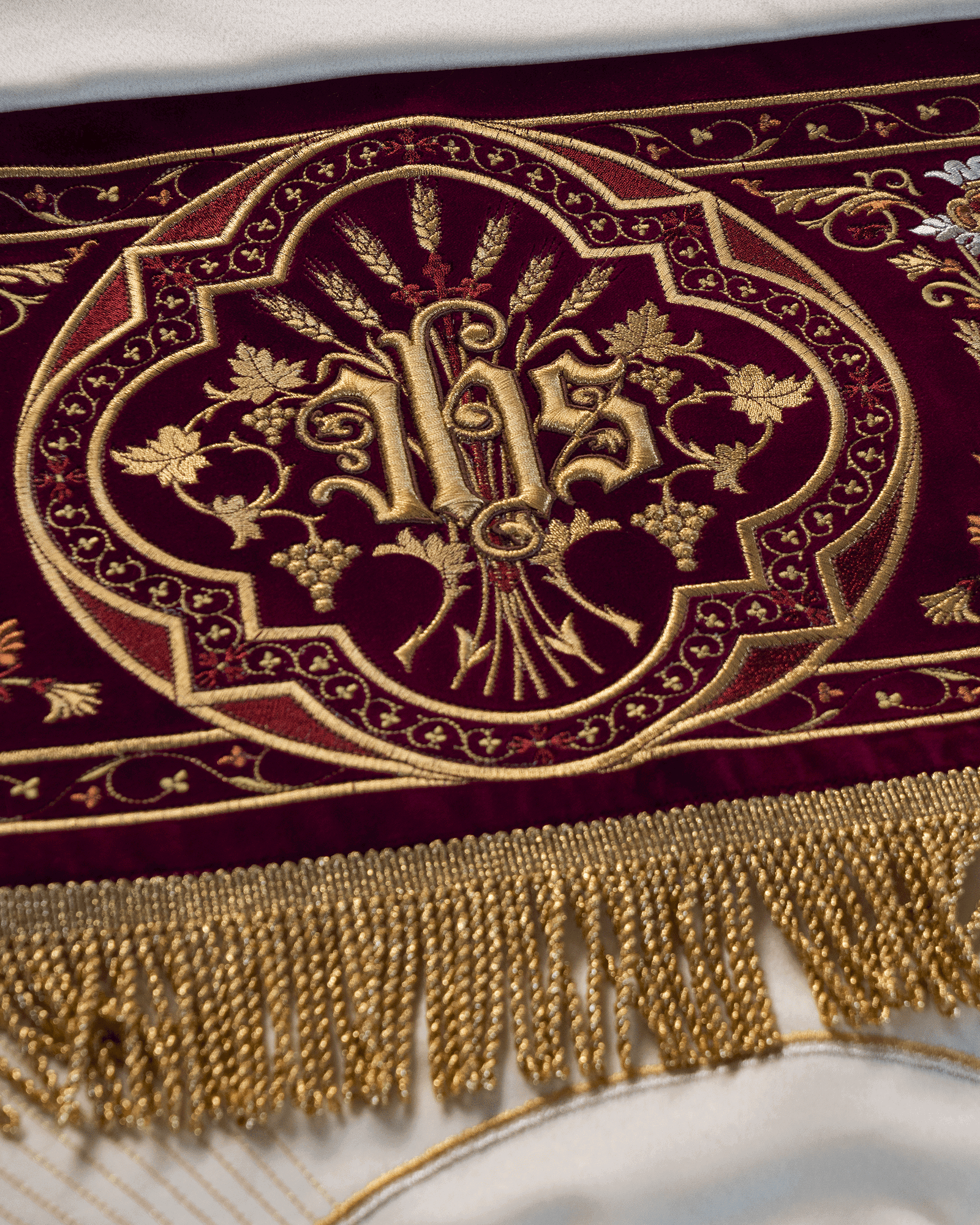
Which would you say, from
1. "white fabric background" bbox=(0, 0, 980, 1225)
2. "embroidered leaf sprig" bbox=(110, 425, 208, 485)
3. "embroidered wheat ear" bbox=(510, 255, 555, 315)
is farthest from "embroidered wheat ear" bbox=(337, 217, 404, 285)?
"white fabric background" bbox=(0, 0, 980, 1225)

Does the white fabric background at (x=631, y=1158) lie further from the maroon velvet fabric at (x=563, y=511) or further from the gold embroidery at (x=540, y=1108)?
the maroon velvet fabric at (x=563, y=511)

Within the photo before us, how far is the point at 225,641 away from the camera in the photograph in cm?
69

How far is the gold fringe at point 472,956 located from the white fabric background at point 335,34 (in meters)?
0.90

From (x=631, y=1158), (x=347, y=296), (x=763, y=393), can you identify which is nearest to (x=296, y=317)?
(x=347, y=296)

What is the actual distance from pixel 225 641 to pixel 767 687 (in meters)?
0.40

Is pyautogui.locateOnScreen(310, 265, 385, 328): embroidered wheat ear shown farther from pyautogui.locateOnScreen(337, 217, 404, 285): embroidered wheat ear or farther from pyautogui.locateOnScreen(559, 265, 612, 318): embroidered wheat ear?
pyautogui.locateOnScreen(559, 265, 612, 318): embroidered wheat ear

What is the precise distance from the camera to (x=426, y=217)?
3.02 feet

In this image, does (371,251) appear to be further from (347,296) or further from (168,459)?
(168,459)

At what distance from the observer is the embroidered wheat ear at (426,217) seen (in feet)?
2.97

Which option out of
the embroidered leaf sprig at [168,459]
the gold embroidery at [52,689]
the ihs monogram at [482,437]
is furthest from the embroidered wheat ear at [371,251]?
the gold embroidery at [52,689]

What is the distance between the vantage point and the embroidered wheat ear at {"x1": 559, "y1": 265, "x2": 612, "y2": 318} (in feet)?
2.82

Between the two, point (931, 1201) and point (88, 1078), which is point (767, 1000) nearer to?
point (931, 1201)

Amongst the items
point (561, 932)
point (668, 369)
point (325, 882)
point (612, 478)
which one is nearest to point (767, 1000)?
Answer: point (561, 932)

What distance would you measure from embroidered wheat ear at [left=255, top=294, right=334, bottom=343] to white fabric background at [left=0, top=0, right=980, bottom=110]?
38 centimetres
